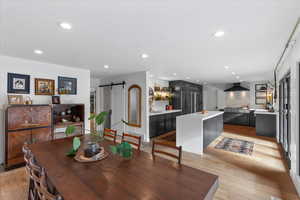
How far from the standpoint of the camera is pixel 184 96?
7.27 meters

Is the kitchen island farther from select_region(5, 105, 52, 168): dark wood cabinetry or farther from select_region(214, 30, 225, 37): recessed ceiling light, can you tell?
select_region(5, 105, 52, 168): dark wood cabinetry

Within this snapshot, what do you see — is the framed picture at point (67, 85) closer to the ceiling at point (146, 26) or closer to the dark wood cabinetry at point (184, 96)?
the ceiling at point (146, 26)

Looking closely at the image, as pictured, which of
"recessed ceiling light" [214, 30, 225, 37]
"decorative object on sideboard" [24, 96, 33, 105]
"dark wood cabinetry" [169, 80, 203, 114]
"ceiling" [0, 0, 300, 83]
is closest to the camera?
"ceiling" [0, 0, 300, 83]

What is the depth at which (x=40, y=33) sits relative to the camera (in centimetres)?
203

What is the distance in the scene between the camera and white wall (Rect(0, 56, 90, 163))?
121 inches

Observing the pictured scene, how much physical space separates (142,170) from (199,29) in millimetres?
1934

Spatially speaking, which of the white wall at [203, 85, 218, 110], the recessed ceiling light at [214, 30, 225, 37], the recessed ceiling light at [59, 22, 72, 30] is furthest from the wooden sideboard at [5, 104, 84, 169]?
the white wall at [203, 85, 218, 110]

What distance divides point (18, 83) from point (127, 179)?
3749mm

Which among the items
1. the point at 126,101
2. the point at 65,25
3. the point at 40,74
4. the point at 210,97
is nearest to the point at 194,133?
the point at 126,101

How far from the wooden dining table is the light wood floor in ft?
4.04

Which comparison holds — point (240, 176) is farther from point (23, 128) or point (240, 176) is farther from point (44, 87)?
point (44, 87)

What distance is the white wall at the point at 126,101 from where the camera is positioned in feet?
15.7

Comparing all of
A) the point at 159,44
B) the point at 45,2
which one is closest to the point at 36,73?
the point at 45,2

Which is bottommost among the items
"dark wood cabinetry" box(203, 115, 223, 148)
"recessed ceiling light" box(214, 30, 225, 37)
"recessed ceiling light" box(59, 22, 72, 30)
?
"dark wood cabinetry" box(203, 115, 223, 148)
